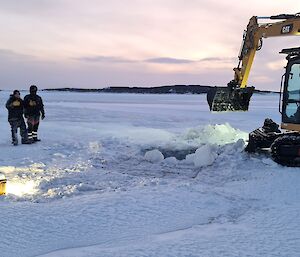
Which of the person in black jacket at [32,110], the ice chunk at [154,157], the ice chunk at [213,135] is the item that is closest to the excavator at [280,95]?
the ice chunk at [213,135]

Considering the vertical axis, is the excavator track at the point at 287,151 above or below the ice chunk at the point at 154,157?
above

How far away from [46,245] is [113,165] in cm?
469

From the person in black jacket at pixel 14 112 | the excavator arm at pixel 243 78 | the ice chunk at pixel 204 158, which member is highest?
the excavator arm at pixel 243 78

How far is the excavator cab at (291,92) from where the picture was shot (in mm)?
8680

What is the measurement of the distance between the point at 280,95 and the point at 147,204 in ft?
14.4

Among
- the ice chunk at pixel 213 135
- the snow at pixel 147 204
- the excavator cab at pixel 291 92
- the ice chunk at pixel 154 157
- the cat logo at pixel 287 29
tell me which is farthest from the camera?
the ice chunk at pixel 213 135

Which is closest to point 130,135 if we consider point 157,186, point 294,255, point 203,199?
point 157,186

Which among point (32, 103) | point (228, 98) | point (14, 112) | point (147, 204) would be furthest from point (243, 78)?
point (147, 204)

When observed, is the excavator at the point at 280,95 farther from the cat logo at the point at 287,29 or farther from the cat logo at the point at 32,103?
the cat logo at the point at 32,103

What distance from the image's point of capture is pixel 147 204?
576 cm

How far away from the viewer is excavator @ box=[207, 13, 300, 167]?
845cm

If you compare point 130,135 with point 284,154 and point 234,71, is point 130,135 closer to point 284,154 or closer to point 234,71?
point 234,71

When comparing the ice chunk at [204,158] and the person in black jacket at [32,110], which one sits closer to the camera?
the ice chunk at [204,158]

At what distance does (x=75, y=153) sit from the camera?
34.1 ft
